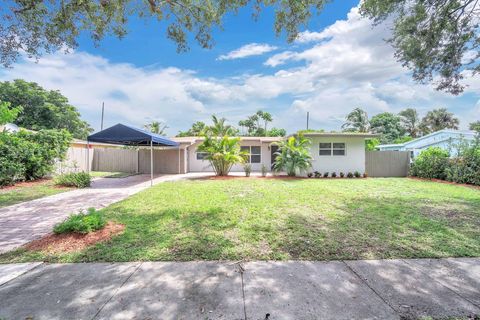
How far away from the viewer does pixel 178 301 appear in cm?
256

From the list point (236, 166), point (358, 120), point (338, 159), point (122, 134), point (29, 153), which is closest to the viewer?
point (29, 153)

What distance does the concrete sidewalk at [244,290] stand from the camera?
94.0 inches

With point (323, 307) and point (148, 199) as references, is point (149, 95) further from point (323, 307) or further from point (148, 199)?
point (323, 307)

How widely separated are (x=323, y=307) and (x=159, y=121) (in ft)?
103

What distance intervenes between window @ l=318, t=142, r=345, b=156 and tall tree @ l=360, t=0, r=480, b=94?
8.84m

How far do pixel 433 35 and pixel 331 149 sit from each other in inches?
389

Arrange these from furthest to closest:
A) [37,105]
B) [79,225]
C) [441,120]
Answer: [441,120] < [37,105] < [79,225]

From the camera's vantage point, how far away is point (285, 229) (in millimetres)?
4965

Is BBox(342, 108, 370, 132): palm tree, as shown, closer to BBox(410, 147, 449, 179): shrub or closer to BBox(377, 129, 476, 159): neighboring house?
BBox(377, 129, 476, 159): neighboring house

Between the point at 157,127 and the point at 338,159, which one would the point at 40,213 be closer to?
the point at 338,159

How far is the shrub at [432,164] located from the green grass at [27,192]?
60.9 feet

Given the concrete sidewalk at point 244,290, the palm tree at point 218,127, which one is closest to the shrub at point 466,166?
the concrete sidewalk at point 244,290

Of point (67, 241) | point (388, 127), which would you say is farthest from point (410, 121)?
point (67, 241)

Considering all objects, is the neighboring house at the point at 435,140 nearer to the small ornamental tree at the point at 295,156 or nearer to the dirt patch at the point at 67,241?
the small ornamental tree at the point at 295,156
